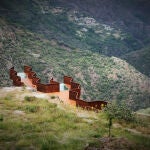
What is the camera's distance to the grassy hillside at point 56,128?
38.0ft

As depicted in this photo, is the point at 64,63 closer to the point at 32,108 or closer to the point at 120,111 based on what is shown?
the point at 32,108

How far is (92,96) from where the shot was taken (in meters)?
77.0

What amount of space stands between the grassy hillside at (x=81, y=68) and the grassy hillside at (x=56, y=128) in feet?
179

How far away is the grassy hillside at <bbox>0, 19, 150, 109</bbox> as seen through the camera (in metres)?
77.3

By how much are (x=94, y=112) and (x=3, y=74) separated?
150 feet

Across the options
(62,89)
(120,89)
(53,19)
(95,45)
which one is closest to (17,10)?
Answer: (53,19)

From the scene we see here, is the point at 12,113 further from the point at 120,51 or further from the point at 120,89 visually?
the point at 120,51

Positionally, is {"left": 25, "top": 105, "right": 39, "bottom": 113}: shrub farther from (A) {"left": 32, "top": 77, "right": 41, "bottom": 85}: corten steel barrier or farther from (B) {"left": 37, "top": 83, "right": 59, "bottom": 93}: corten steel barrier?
(A) {"left": 32, "top": 77, "right": 41, "bottom": 85}: corten steel barrier

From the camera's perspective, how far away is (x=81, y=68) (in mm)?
87188

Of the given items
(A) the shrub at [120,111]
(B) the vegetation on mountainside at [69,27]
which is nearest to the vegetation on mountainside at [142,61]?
(B) the vegetation on mountainside at [69,27]

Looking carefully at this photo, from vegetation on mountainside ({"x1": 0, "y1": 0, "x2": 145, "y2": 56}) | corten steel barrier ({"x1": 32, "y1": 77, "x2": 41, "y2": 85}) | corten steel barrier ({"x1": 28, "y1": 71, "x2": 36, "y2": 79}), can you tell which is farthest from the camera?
vegetation on mountainside ({"x1": 0, "y1": 0, "x2": 145, "y2": 56})

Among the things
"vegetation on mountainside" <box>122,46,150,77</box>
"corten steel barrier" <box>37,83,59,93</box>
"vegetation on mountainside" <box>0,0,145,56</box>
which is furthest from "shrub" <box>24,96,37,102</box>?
"vegetation on mountainside" <box>0,0,145,56</box>

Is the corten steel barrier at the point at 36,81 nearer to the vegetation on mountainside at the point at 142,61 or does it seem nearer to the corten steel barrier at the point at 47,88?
the corten steel barrier at the point at 47,88

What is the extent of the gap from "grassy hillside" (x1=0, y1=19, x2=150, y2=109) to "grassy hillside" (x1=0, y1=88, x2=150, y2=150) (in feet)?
179
